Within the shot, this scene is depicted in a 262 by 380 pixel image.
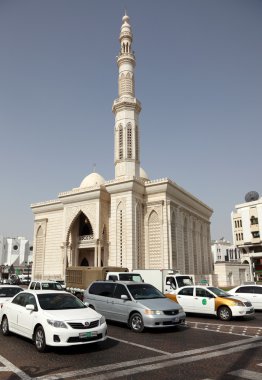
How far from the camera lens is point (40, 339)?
7734 millimetres

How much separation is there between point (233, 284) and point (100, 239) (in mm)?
21478

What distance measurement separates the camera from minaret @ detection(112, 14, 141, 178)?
38.8 meters

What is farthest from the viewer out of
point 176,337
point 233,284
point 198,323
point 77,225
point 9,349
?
point 233,284

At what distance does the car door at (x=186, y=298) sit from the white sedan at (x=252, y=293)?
3.36 metres

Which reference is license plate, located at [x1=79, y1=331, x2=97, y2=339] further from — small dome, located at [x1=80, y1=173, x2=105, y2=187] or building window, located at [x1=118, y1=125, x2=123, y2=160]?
small dome, located at [x1=80, y1=173, x2=105, y2=187]

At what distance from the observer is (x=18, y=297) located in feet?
31.9

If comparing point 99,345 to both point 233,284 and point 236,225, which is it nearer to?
point 233,284

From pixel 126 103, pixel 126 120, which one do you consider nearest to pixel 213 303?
pixel 126 120

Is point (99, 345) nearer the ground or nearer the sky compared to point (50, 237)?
nearer the ground

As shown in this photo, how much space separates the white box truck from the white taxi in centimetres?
285

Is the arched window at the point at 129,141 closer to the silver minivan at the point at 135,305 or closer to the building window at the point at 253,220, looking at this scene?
the silver minivan at the point at 135,305

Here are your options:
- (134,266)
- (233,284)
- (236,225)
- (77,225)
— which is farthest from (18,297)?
(236,225)

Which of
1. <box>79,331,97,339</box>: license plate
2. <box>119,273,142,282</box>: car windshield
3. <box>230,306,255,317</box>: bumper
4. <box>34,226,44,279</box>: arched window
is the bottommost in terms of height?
<box>230,306,255,317</box>: bumper

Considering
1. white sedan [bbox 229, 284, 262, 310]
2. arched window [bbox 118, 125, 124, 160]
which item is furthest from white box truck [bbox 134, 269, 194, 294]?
arched window [bbox 118, 125, 124, 160]
